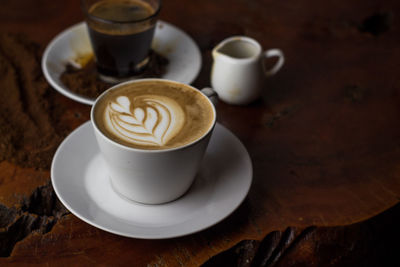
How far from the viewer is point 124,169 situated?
101cm

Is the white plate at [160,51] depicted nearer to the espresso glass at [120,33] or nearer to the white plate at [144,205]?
the espresso glass at [120,33]

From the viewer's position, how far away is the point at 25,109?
4.40ft

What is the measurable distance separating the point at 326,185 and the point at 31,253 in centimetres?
71

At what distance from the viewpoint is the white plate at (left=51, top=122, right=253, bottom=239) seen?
0.99m

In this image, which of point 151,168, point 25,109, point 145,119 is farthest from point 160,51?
point 151,168

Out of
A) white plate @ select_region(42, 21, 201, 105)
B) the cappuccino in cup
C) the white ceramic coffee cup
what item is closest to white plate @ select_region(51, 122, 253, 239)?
the white ceramic coffee cup

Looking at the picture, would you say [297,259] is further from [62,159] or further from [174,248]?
[62,159]

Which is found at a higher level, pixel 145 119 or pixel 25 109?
pixel 145 119

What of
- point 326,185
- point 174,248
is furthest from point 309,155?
point 174,248

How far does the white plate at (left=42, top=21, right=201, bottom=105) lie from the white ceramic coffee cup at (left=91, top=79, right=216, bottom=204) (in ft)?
1.42

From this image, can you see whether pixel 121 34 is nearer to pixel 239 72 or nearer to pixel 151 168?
pixel 239 72

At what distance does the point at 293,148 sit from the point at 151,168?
18.6 inches

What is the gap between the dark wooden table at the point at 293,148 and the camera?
104 cm

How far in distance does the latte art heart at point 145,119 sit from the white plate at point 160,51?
35 cm
